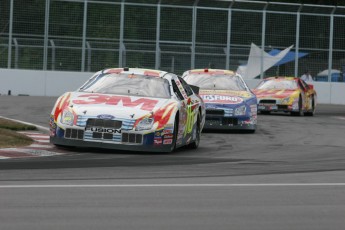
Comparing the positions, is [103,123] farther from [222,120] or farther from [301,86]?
[301,86]

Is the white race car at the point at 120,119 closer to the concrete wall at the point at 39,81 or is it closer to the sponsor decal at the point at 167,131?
the sponsor decal at the point at 167,131

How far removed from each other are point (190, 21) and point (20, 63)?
7158 mm

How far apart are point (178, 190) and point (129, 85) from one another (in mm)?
5721

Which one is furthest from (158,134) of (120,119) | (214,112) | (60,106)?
(214,112)

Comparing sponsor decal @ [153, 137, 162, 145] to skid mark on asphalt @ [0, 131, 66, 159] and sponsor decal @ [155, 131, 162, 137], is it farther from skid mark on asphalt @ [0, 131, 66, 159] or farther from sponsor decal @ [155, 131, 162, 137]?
skid mark on asphalt @ [0, 131, 66, 159]

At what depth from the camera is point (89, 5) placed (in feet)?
136

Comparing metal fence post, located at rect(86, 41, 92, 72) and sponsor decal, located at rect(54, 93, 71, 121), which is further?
metal fence post, located at rect(86, 41, 92, 72)

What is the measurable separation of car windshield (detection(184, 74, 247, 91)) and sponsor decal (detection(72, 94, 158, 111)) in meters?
6.32

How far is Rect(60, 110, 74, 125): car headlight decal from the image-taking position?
44.6ft

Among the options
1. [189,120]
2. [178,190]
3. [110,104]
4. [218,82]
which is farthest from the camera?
[218,82]

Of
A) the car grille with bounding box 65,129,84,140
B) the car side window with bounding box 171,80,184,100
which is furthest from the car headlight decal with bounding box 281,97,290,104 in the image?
the car grille with bounding box 65,129,84,140

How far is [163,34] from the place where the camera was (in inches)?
1622

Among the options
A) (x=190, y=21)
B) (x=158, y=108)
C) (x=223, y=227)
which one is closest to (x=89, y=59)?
(x=190, y=21)

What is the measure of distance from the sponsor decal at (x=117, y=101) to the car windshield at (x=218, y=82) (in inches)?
249
